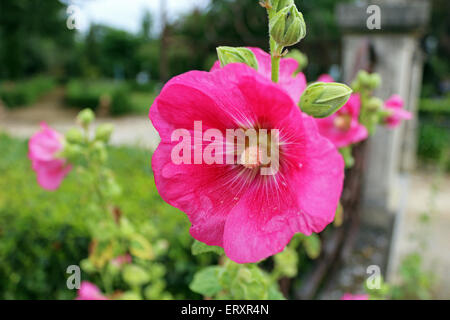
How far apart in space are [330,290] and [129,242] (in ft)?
3.79

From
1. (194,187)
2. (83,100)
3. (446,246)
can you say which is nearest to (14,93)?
(83,100)

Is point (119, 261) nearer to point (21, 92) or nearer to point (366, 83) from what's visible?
point (366, 83)

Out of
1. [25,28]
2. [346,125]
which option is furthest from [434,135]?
[25,28]

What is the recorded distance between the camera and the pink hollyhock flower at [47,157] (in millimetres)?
1148

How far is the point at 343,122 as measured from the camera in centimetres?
101

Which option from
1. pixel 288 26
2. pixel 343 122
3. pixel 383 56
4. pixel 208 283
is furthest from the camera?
pixel 383 56

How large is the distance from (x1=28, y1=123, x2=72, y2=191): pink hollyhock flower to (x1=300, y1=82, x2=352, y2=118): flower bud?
0.91 meters

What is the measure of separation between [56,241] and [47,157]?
87cm

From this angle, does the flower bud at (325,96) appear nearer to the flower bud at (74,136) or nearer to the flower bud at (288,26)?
the flower bud at (288,26)

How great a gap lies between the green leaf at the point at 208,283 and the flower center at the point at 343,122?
520 mm

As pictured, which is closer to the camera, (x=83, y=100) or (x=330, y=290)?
(x=330, y=290)

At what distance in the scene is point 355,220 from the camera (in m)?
2.03

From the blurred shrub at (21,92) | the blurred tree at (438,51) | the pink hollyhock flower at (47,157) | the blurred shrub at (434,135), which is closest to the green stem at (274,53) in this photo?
the pink hollyhock flower at (47,157)

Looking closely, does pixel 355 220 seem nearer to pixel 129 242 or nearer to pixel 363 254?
pixel 363 254
